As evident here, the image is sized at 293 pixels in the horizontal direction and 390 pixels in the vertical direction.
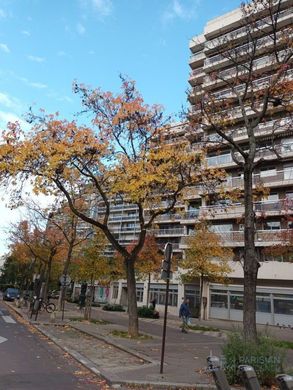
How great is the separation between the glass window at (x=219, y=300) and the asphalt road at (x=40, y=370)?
27.1 metres

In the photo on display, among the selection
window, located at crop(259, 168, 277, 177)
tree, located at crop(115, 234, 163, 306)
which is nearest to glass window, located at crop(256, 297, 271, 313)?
tree, located at crop(115, 234, 163, 306)

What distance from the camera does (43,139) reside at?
16.4 metres

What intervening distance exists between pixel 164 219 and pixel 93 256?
31.3 m

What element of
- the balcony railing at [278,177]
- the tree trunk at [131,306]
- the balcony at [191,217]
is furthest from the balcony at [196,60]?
the tree trunk at [131,306]

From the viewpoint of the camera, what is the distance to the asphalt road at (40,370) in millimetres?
7723

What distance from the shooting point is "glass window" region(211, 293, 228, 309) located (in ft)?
125

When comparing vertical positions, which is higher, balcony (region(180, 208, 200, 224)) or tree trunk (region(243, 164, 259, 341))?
balcony (region(180, 208, 200, 224))

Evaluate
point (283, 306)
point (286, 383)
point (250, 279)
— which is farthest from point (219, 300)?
point (286, 383)

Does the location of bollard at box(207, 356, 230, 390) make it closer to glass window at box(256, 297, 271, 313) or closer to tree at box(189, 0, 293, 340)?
tree at box(189, 0, 293, 340)

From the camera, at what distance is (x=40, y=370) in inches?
359

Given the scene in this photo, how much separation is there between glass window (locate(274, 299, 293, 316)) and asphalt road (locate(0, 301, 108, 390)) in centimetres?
2498

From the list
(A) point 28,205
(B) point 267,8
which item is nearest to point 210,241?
(A) point 28,205

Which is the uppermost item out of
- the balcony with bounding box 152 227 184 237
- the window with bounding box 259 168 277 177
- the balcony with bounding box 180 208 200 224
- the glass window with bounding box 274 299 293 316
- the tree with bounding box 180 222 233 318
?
the window with bounding box 259 168 277 177

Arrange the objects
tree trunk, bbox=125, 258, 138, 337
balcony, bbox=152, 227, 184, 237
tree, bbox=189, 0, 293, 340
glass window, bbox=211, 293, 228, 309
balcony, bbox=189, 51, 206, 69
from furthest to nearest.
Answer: balcony, bbox=152, 227, 184, 237 < balcony, bbox=189, 51, 206, 69 < glass window, bbox=211, 293, 228, 309 < tree trunk, bbox=125, 258, 138, 337 < tree, bbox=189, 0, 293, 340
